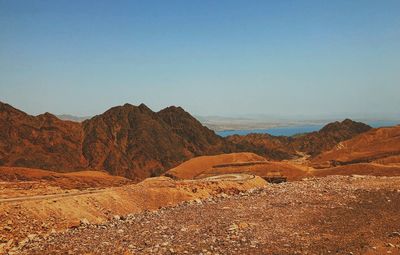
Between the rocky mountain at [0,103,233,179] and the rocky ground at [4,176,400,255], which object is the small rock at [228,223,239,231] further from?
the rocky mountain at [0,103,233,179]

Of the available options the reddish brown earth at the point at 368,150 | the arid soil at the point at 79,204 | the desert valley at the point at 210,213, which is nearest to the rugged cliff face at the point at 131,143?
the desert valley at the point at 210,213

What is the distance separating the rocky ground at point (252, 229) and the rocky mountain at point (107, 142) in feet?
182

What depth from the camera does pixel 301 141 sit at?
133 metres

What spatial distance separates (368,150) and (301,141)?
179 feet

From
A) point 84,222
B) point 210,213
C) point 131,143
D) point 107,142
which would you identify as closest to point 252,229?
point 210,213

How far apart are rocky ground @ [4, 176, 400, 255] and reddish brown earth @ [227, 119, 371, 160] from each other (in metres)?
86.4

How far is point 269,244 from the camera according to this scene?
64.4ft

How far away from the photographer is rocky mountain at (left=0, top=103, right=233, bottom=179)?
78.9m

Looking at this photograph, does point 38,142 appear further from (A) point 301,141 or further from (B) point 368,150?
(A) point 301,141

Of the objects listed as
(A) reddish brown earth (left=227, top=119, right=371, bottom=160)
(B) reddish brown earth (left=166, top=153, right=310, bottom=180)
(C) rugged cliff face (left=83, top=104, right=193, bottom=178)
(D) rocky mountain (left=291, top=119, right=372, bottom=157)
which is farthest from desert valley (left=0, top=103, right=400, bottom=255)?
(D) rocky mountain (left=291, top=119, right=372, bottom=157)

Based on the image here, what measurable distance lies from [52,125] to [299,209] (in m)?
69.2

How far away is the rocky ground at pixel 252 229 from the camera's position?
62.6 feet

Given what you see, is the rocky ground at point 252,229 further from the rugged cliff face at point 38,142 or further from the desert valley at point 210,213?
the rugged cliff face at point 38,142

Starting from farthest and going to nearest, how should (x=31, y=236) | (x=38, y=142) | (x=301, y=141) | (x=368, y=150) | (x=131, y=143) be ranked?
(x=301, y=141) → (x=131, y=143) → (x=38, y=142) → (x=368, y=150) → (x=31, y=236)
